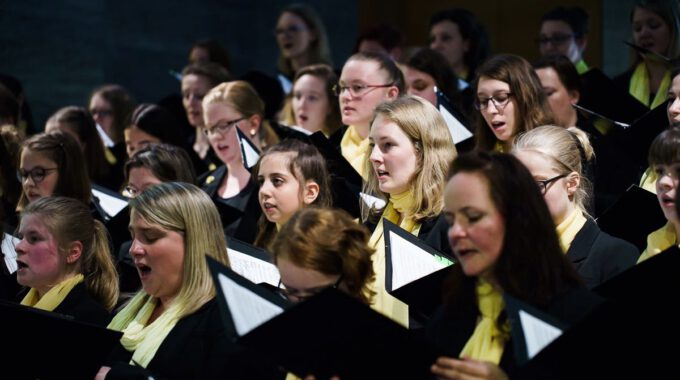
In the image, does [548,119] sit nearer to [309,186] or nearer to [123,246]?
[309,186]

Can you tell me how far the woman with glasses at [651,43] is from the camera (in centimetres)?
574

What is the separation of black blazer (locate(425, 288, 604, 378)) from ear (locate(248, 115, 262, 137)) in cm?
303

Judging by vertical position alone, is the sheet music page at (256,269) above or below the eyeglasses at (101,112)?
above

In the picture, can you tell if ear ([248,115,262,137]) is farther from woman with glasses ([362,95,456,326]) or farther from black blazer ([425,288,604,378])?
black blazer ([425,288,604,378])

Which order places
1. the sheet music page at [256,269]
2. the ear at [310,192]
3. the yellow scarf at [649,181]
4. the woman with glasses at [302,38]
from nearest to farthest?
the sheet music page at [256,269], the yellow scarf at [649,181], the ear at [310,192], the woman with glasses at [302,38]

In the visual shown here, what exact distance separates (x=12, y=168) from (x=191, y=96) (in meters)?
1.21

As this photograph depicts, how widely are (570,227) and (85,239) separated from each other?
5.77ft

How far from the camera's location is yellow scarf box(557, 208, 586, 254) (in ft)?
12.5

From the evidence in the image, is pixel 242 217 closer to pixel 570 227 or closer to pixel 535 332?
pixel 570 227

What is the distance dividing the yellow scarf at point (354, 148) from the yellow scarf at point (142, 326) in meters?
1.50

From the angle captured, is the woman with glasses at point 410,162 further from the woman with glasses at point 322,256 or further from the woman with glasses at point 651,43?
the woman with glasses at point 651,43

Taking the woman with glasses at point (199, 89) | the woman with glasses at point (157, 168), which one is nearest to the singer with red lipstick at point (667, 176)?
the woman with glasses at point (157, 168)

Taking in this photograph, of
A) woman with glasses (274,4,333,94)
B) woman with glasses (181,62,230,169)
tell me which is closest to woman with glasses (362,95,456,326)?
woman with glasses (181,62,230,169)

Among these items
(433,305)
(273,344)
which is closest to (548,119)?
(433,305)
